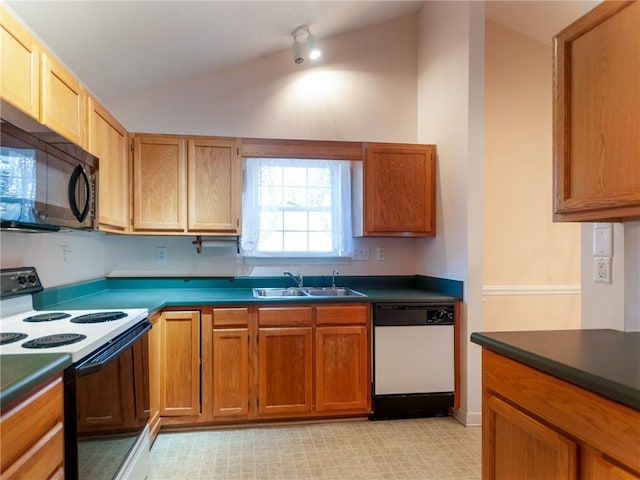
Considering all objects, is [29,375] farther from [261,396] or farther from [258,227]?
[258,227]

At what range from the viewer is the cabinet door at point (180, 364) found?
8.52 feet

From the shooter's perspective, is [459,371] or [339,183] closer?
[459,371]

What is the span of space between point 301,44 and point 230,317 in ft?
7.46

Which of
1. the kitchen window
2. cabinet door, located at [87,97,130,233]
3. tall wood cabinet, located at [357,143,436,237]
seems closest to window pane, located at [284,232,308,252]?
the kitchen window

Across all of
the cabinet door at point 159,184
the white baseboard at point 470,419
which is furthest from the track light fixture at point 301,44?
the white baseboard at point 470,419

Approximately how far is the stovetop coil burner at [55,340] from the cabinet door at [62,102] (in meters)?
0.91

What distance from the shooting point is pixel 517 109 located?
3.50 meters

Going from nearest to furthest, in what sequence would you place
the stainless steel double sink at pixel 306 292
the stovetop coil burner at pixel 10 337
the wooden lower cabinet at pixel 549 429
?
the wooden lower cabinet at pixel 549 429 → the stovetop coil burner at pixel 10 337 → the stainless steel double sink at pixel 306 292

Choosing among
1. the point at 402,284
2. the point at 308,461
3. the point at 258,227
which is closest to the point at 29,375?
the point at 308,461

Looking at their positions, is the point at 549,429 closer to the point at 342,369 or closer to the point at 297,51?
the point at 342,369

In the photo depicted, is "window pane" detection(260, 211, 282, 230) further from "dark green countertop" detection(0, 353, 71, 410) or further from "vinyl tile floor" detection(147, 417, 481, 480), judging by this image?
"dark green countertop" detection(0, 353, 71, 410)

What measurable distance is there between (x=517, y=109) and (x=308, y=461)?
3.37 m

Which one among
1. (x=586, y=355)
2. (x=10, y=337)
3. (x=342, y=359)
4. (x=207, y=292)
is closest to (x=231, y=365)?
(x=207, y=292)

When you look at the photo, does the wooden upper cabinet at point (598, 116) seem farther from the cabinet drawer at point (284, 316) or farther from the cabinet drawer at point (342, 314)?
the cabinet drawer at point (284, 316)
